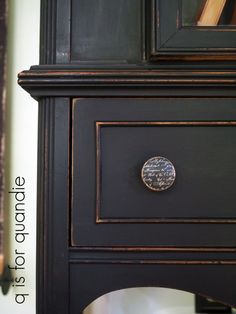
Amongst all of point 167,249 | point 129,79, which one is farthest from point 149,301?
point 129,79

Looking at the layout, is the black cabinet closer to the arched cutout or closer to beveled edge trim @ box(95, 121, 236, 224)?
beveled edge trim @ box(95, 121, 236, 224)

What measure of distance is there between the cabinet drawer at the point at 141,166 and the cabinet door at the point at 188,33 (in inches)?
2.1

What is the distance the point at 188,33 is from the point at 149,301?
0.56m

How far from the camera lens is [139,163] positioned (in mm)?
394

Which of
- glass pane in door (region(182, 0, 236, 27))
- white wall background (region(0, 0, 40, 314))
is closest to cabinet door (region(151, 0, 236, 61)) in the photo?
glass pane in door (region(182, 0, 236, 27))

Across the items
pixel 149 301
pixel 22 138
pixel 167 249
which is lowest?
pixel 149 301

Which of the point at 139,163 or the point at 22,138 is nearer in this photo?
the point at 139,163

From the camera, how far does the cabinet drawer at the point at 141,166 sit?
0.39 m

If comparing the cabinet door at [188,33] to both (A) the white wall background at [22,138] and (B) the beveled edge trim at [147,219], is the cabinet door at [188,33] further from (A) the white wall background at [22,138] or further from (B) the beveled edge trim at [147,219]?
(A) the white wall background at [22,138]

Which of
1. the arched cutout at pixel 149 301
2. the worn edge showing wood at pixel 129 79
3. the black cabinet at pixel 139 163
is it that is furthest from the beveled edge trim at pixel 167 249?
the arched cutout at pixel 149 301

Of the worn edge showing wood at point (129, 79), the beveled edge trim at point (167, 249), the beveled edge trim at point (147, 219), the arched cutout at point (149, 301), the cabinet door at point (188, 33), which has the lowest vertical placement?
the arched cutout at point (149, 301)

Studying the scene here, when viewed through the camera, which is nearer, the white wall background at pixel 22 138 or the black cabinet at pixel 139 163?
the black cabinet at pixel 139 163

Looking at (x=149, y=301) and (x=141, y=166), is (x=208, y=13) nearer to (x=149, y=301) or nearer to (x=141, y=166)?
(x=141, y=166)

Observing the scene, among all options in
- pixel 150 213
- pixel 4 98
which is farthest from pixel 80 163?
pixel 4 98
